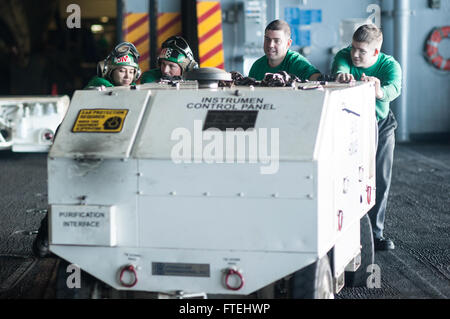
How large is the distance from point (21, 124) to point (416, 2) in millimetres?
6092

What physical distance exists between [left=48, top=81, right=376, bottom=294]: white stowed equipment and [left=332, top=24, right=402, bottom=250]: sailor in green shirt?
1.70 m

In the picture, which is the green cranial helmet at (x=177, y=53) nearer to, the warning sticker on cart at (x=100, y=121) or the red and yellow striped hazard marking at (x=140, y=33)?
the warning sticker on cart at (x=100, y=121)

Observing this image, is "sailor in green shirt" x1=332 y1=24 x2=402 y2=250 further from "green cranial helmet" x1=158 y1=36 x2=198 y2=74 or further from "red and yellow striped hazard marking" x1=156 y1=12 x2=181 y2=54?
"red and yellow striped hazard marking" x1=156 y1=12 x2=181 y2=54

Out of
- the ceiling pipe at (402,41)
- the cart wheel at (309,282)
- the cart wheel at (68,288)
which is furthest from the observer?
the ceiling pipe at (402,41)

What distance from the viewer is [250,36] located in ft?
36.4

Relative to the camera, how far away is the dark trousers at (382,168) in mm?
6297

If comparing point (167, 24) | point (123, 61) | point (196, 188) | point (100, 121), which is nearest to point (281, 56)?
point (123, 61)

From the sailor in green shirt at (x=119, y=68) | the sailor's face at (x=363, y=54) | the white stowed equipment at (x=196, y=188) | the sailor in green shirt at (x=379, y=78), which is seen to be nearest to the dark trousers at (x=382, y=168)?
the sailor in green shirt at (x=379, y=78)

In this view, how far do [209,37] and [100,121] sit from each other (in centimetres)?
707

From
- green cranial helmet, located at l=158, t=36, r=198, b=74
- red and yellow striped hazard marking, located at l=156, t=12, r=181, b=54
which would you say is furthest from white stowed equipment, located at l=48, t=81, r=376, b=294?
red and yellow striped hazard marking, located at l=156, t=12, r=181, b=54

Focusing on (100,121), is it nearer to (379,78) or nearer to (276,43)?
(276,43)

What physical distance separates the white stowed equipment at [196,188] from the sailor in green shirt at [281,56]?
161cm

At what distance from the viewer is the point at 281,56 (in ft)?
19.2

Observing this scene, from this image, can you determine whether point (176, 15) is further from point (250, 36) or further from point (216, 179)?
point (216, 179)
